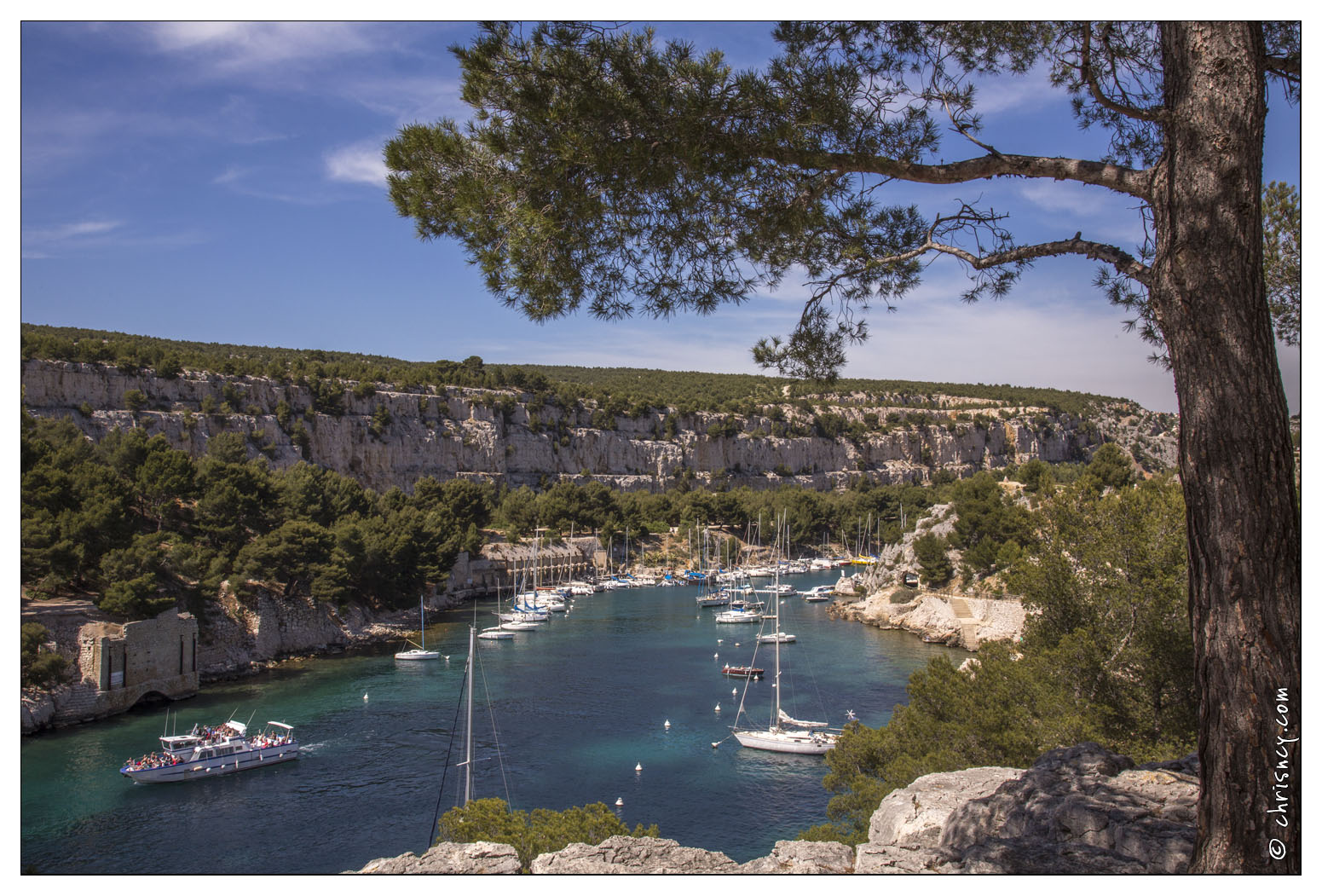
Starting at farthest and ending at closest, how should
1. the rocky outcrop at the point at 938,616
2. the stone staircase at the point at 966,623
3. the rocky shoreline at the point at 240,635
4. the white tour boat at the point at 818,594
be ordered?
the white tour boat at the point at 818,594, the stone staircase at the point at 966,623, the rocky outcrop at the point at 938,616, the rocky shoreline at the point at 240,635

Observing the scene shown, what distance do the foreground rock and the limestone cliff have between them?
33736mm

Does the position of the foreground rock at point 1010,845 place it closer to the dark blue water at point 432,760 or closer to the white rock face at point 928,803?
the white rock face at point 928,803

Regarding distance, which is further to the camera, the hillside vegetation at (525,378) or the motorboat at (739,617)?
the hillside vegetation at (525,378)

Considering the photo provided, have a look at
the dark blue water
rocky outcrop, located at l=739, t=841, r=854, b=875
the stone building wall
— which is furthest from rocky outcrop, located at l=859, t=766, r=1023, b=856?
the stone building wall

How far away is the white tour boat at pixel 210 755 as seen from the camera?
12914 millimetres

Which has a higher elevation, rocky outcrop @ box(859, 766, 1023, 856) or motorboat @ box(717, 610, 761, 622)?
rocky outcrop @ box(859, 766, 1023, 856)

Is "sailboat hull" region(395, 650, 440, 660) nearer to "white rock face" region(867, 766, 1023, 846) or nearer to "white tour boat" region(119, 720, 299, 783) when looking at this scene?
"white tour boat" region(119, 720, 299, 783)

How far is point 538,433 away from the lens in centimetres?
5456

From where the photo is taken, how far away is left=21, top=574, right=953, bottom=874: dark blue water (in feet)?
35.4

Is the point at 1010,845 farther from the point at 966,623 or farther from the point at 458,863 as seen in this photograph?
the point at 966,623

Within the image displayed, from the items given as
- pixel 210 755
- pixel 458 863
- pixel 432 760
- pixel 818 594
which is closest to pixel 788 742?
pixel 432 760

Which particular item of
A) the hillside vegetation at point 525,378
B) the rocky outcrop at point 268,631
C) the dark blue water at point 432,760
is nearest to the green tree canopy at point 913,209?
the dark blue water at point 432,760

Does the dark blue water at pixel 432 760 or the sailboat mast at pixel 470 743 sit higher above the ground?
the sailboat mast at pixel 470 743
